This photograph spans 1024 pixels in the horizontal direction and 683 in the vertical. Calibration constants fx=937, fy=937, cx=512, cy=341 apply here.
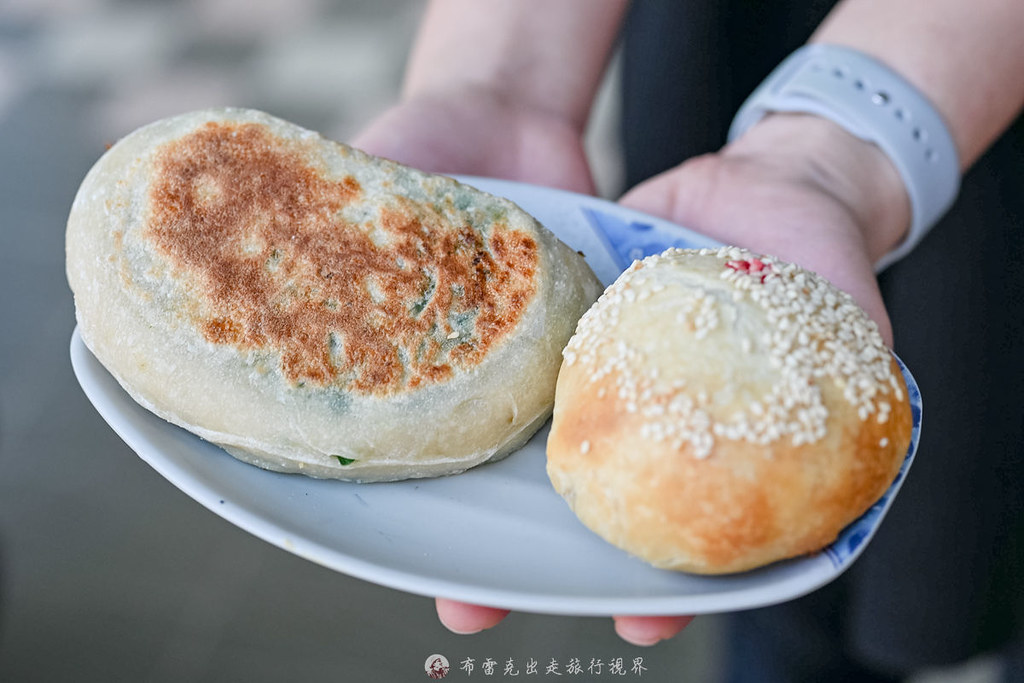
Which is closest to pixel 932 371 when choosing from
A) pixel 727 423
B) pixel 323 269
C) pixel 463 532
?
pixel 727 423

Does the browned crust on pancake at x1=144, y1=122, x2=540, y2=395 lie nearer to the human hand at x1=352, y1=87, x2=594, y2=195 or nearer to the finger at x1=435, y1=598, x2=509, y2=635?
the finger at x1=435, y1=598, x2=509, y2=635

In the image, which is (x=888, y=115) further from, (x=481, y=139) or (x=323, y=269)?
(x=323, y=269)

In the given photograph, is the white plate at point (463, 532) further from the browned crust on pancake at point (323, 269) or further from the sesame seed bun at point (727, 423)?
the browned crust on pancake at point (323, 269)

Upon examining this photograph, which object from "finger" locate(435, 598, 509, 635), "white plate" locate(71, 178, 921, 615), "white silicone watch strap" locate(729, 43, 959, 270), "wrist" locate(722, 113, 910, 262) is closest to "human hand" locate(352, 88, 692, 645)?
"wrist" locate(722, 113, 910, 262)

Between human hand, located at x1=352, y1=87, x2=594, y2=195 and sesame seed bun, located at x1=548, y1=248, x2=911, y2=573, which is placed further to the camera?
human hand, located at x1=352, y1=87, x2=594, y2=195

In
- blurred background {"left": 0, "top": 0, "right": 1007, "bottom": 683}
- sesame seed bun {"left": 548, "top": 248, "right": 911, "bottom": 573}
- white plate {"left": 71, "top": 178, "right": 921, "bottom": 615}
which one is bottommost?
blurred background {"left": 0, "top": 0, "right": 1007, "bottom": 683}

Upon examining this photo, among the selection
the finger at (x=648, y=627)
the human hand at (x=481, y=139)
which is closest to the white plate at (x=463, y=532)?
the finger at (x=648, y=627)

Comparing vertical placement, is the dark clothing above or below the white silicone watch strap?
below
